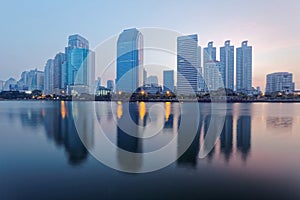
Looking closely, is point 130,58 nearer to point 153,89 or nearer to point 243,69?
point 153,89

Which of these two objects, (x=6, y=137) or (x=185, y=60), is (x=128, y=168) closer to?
(x=6, y=137)

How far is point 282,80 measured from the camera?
126m

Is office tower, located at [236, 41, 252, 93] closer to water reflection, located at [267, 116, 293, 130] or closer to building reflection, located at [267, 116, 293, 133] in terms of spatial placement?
water reflection, located at [267, 116, 293, 130]

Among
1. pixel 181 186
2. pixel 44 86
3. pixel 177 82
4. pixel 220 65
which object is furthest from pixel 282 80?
pixel 181 186

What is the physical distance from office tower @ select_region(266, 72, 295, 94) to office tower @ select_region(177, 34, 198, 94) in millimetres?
73105

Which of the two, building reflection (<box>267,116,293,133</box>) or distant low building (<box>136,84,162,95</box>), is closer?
building reflection (<box>267,116,293,133</box>)

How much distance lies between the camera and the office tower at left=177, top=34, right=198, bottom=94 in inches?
2213

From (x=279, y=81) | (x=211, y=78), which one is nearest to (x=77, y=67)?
(x=211, y=78)

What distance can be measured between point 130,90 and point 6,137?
61.7 metres

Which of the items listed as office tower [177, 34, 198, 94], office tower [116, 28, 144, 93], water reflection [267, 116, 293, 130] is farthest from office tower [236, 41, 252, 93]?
water reflection [267, 116, 293, 130]

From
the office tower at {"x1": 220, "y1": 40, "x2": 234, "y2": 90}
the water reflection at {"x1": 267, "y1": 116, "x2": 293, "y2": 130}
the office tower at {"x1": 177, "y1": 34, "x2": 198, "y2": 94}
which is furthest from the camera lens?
the office tower at {"x1": 220, "y1": 40, "x2": 234, "y2": 90}

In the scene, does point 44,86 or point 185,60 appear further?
point 44,86

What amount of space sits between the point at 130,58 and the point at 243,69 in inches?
3289

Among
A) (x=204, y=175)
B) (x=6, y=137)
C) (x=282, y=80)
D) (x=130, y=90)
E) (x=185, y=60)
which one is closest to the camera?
(x=204, y=175)
